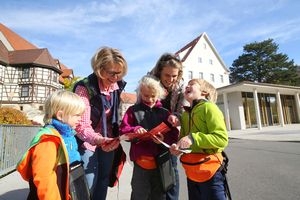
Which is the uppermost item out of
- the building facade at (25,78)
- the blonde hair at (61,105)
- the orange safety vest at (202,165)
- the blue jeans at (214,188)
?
the building facade at (25,78)

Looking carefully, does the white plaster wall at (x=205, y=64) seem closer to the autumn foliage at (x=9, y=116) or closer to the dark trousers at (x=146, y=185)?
the autumn foliage at (x=9, y=116)

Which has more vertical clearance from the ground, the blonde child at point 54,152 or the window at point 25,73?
the window at point 25,73

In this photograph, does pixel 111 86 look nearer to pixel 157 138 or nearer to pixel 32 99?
pixel 157 138

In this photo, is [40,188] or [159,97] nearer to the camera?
[40,188]

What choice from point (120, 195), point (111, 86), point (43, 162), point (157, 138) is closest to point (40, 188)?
point (43, 162)

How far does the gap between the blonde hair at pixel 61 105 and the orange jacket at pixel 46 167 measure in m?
0.22

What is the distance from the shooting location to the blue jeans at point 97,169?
2.65 m

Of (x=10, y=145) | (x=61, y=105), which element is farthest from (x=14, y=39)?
(x=61, y=105)

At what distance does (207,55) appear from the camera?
4034cm

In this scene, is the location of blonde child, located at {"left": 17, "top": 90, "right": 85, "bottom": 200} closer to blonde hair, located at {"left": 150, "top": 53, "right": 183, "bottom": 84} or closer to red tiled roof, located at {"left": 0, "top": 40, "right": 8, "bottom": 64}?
blonde hair, located at {"left": 150, "top": 53, "right": 183, "bottom": 84}

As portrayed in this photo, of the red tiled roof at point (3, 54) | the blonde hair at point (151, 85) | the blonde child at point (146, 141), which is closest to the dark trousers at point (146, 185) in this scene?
the blonde child at point (146, 141)

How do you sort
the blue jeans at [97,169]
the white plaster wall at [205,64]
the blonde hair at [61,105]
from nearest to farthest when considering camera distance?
the blonde hair at [61,105], the blue jeans at [97,169], the white plaster wall at [205,64]

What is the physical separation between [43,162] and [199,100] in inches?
62.1

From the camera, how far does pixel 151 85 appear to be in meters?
2.84
